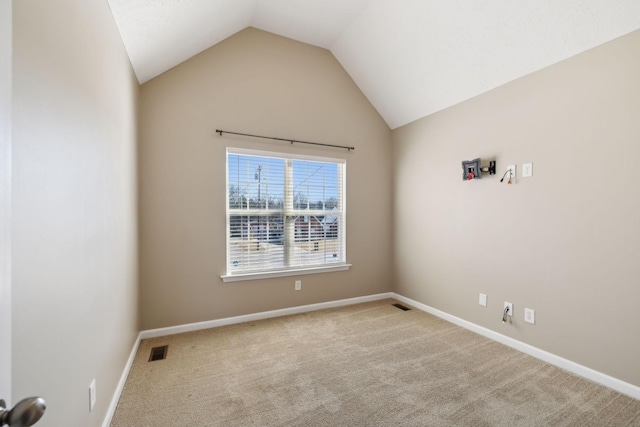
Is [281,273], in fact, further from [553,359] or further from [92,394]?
[553,359]

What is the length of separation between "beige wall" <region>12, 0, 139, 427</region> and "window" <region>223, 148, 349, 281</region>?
1318mm

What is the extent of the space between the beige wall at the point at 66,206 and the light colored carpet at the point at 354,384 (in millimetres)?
475

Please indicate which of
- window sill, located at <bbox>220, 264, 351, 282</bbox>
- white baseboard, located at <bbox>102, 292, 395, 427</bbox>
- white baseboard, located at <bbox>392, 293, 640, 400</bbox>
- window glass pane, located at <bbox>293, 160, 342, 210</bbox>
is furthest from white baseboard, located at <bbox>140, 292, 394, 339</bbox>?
window glass pane, located at <bbox>293, 160, 342, 210</bbox>

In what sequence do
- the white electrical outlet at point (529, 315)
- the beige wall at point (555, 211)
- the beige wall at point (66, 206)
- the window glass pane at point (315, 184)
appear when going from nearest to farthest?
the beige wall at point (66, 206)
the beige wall at point (555, 211)
the white electrical outlet at point (529, 315)
the window glass pane at point (315, 184)

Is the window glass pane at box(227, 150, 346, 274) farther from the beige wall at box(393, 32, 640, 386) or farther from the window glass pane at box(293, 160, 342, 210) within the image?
the beige wall at box(393, 32, 640, 386)

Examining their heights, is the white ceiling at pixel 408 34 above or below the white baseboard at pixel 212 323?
above

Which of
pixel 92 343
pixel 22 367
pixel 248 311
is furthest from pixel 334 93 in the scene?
pixel 22 367

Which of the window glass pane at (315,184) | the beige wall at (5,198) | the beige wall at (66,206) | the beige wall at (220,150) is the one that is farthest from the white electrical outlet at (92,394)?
the window glass pane at (315,184)

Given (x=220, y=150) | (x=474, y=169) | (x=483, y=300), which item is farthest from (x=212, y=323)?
(x=474, y=169)

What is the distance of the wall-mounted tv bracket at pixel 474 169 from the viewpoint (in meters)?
2.86

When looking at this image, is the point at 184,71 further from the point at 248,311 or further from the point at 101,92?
the point at 248,311

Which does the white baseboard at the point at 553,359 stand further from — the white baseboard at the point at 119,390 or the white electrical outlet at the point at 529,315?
the white baseboard at the point at 119,390

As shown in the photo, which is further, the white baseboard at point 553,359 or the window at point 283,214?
the window at point 283,214

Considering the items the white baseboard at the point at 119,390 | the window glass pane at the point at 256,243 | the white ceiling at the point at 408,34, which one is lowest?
the white baseboard at the point at 119,390
